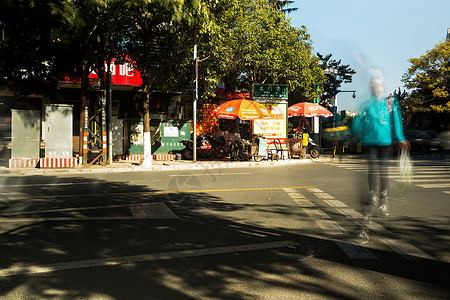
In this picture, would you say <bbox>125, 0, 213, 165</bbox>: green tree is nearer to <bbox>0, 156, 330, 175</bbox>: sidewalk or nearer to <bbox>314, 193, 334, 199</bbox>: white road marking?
<bbox>0, 156, 330, 175</bbox>: sidewalk

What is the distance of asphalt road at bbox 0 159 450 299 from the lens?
345 centimetres

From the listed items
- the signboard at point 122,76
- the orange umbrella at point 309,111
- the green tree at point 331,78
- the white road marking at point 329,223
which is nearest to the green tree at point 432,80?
the green tree at point 331,78

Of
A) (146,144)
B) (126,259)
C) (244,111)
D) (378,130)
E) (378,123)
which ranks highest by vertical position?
(244,111)

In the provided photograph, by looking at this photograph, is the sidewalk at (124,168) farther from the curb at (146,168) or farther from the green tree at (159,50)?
the green tree at (159,50)

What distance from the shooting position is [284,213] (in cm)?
662

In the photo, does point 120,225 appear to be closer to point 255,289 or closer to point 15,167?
point 255,289

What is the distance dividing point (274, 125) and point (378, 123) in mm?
14379

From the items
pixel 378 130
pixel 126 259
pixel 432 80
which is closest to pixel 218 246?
pixel 126 259

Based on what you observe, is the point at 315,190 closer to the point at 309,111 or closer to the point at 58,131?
the point at 58,131

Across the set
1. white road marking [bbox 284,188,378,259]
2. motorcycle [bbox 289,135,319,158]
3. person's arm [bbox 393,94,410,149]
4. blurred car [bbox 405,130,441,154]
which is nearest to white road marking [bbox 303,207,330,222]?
white road marking [bbox 284,188,378,259]

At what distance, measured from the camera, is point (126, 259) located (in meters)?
4.17

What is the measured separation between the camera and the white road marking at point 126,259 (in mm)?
3832

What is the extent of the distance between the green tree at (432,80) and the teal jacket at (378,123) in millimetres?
36344

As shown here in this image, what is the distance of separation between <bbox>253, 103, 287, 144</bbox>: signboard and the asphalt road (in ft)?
38.2
